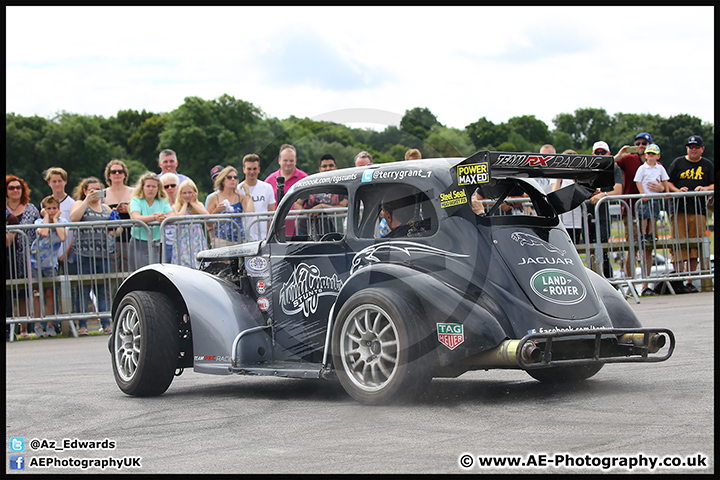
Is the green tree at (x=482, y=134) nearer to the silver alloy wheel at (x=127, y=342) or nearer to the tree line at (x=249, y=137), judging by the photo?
the tree line at (x=249, y=137)

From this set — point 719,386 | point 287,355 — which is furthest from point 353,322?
point 719,386

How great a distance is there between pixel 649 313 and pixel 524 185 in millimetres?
5391

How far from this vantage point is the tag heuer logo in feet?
19.3

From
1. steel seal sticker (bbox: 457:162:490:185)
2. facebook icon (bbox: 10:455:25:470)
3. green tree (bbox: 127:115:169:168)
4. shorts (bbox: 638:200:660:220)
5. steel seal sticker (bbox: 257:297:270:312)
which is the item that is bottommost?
facebook icon (bbox: 10:455:25:470)

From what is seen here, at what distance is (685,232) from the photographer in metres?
14.1

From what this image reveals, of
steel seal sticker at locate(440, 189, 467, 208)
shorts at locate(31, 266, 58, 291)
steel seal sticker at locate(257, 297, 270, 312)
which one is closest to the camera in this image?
steel seal sticker at locate(440, 189, 467, 208)

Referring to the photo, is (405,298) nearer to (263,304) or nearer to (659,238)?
(263,304)

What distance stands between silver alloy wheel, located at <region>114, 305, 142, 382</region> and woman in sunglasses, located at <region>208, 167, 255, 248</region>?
17.8ft

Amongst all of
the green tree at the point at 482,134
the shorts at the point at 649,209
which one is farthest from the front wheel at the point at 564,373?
the green tree at the point at 482,134

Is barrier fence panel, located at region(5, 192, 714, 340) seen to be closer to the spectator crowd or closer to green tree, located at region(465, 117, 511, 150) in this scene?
the spectator crowd

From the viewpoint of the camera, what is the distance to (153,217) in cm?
1313

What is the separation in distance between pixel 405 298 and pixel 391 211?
102 cm

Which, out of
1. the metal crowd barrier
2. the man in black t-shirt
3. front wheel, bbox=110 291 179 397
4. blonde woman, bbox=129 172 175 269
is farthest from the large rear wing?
the man in black t-shirt

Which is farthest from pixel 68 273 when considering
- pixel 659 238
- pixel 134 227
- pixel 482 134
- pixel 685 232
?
pixel 482 134
